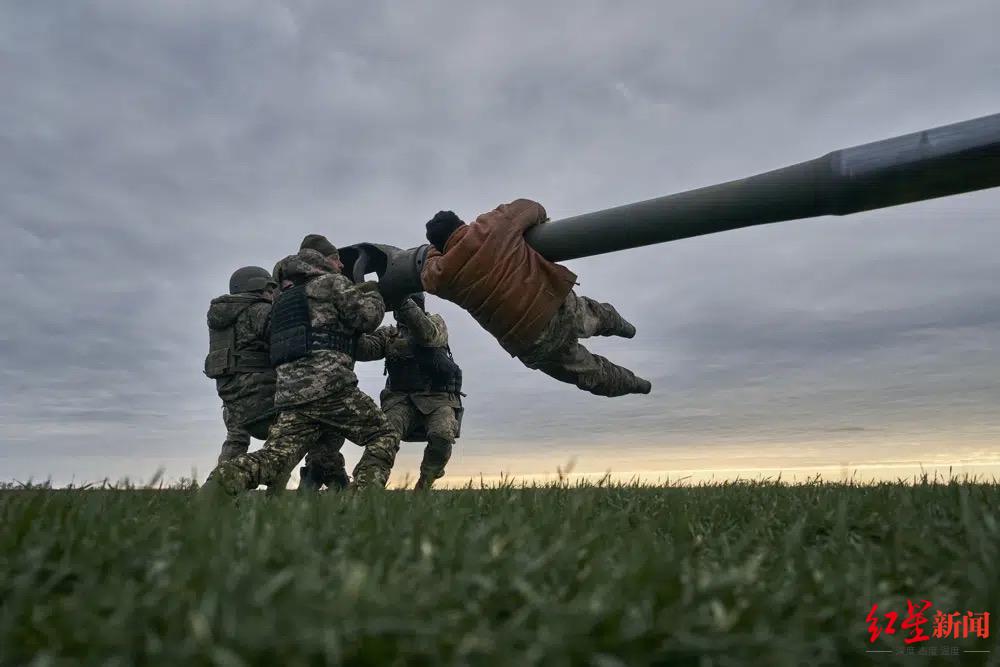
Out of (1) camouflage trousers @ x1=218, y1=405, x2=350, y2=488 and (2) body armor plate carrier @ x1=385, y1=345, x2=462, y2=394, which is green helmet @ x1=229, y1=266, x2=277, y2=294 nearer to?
(1) camouflage trousers @ x1=218, y1=405, x2=350, y2=488

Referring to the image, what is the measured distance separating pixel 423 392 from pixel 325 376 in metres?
2.06

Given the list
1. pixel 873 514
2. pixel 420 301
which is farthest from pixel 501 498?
pixel 420 301

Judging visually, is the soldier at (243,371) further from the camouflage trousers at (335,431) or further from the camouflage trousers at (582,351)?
the camouflage trousers at (582,351)

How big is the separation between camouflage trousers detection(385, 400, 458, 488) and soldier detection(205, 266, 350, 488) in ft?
2.49

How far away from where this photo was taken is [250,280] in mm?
7875

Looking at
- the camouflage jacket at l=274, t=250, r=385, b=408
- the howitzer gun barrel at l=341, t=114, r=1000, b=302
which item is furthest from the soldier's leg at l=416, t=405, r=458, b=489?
the howitzer gun barrel at l=341, t=114, r=1000, b=302

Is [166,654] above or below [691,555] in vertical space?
below

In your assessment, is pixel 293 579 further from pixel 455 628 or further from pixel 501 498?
pixel 501 498

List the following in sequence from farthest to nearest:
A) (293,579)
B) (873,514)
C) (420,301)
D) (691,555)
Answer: (420,301) < (873,514) < (691,555) < (293,579)

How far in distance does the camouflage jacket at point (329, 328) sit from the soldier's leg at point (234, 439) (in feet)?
5.48

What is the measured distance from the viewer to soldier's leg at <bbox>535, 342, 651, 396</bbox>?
3793 mm

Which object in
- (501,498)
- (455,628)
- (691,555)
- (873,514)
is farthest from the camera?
(501,498)

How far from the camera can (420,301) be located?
7.03 meters

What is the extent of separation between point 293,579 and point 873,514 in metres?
2.40
